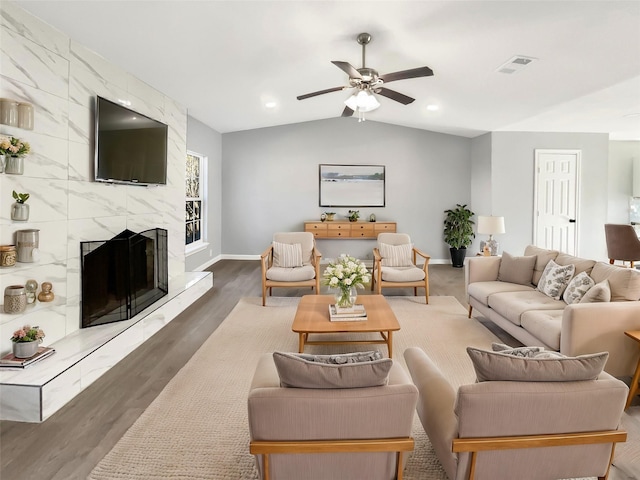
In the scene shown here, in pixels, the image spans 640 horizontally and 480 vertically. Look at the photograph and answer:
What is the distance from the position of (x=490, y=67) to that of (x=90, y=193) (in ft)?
13.6

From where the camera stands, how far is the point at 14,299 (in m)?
2.72

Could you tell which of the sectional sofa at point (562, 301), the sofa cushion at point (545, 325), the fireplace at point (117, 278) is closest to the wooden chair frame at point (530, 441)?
the sectional sofa at point (562, 301)

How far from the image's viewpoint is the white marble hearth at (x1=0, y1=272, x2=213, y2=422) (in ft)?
7.97

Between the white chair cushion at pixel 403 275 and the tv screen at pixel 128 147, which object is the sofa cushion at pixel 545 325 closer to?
the white chair cushion at pixel 403 275

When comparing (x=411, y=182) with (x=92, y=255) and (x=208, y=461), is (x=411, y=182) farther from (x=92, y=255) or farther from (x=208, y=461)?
(x=208, y=461)

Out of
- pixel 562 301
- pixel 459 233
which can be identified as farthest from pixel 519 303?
pixel 459 233

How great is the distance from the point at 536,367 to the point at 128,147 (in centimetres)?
403

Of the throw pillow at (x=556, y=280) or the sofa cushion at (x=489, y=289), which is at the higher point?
the throw pillow at (x=556, y=280)

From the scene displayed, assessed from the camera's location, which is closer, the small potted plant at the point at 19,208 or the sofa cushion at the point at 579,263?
the small potted plant at the point at 19,208

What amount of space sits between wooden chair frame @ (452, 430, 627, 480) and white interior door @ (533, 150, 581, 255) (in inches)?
245

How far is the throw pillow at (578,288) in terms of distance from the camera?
335 centimetres

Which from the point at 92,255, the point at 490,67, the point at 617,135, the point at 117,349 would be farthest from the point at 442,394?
the point at 617,135

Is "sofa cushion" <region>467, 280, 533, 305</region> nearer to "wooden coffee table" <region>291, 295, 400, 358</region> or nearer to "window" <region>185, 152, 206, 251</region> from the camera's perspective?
"wooden coffee table" <region>291, 295, 400, 358</region>

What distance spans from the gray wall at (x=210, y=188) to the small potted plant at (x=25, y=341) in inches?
150
